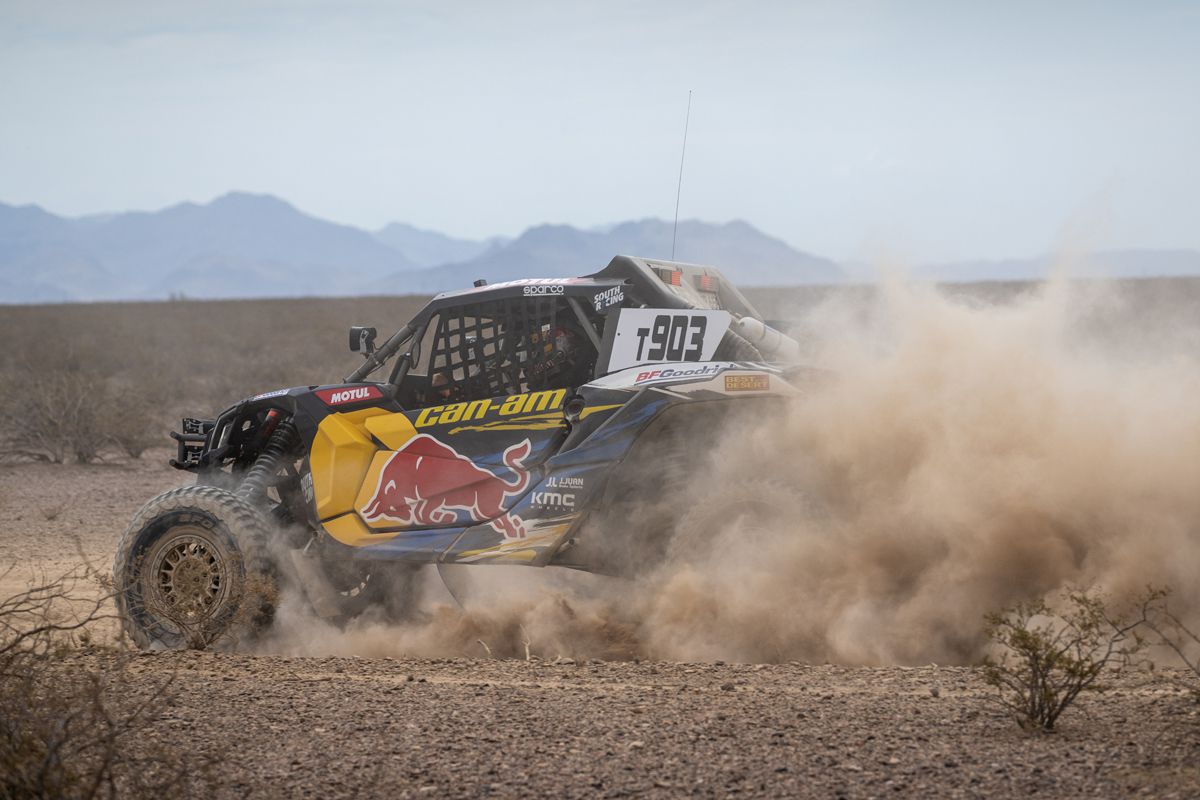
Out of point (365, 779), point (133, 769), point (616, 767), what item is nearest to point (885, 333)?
point (616, 767)

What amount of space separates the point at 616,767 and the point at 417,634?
135 inches

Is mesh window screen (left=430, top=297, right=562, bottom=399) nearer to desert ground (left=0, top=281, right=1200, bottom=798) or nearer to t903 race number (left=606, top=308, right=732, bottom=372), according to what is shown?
t903 race number (left=606, top=308, right=732, bottom=372)

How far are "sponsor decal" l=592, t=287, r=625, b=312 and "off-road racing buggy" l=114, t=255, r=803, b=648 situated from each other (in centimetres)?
1

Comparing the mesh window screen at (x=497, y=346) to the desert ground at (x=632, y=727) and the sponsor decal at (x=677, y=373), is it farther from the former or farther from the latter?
the desert ground at (x=632, y=727)

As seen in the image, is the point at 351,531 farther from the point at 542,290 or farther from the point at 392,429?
the point at 542,290

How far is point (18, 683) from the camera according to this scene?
488 cm

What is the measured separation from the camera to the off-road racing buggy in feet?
23.6

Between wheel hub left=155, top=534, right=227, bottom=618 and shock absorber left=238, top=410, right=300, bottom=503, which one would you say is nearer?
wheel hub left=155, top=534, right=227, bottom=618

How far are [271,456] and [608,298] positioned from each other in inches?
96.1

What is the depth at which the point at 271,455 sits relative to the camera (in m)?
7.91

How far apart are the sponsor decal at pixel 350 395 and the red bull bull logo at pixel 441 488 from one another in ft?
1.46

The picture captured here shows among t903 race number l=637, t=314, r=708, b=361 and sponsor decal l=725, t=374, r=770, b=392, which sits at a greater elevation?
t903 race number l=637, t=314, r=708, b=361

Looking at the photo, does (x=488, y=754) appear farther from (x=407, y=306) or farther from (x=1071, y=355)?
(x=407, y=306)

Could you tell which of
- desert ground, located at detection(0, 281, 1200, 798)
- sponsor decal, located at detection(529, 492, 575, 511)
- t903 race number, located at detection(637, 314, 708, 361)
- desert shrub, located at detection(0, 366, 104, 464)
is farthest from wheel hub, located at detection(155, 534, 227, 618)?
desert shrub, located at detection(0, 366, 104, 464)
